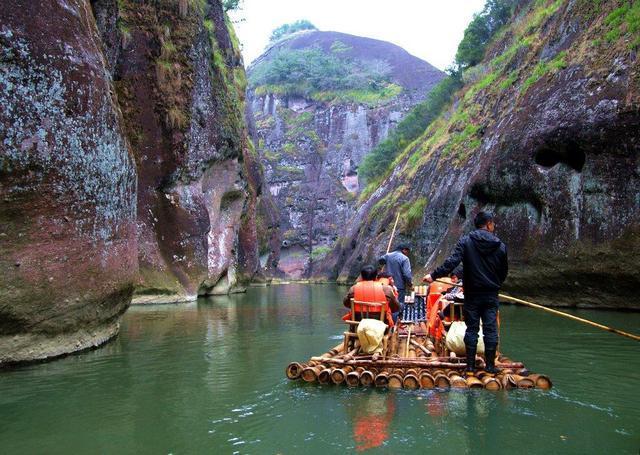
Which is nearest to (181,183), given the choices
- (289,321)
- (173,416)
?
(289,321)

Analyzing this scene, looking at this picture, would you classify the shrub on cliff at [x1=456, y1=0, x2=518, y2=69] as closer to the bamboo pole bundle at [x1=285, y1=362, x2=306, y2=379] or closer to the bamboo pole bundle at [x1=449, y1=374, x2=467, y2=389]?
the bamboo pole bundle at [x1=449, y1=374, x2=467, y2=389]

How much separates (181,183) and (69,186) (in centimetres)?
1438

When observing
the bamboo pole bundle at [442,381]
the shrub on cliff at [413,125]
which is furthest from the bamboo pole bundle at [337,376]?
the shrub on cliff at [413,125]

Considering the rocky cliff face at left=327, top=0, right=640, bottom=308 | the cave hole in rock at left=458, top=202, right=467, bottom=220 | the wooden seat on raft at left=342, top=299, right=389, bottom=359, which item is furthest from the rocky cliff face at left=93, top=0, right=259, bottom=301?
the wooden seat on raft at left=342, top=299, right=389, bottom=359

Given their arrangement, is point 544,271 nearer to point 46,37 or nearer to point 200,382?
point 200,382

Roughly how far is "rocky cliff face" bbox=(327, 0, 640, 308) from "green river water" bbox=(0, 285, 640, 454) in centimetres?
616

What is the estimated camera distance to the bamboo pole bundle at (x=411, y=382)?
6.67m

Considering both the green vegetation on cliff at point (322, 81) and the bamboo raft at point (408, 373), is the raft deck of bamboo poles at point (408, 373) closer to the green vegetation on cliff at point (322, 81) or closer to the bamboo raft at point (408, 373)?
the bamboo raft at point (408, 373)

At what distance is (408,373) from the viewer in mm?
6789

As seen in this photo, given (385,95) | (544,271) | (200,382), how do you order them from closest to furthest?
(200,382), (544,271), (385,95)

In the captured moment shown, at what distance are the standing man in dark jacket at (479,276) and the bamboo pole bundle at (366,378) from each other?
49.9 inches

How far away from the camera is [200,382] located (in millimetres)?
7461

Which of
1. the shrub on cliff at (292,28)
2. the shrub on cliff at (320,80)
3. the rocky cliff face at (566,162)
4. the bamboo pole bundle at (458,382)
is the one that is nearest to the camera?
the bamboo pole bundle at (458,382)

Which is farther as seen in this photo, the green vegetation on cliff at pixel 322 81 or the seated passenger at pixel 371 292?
the green vegetation on cliff at pixel 322 81
